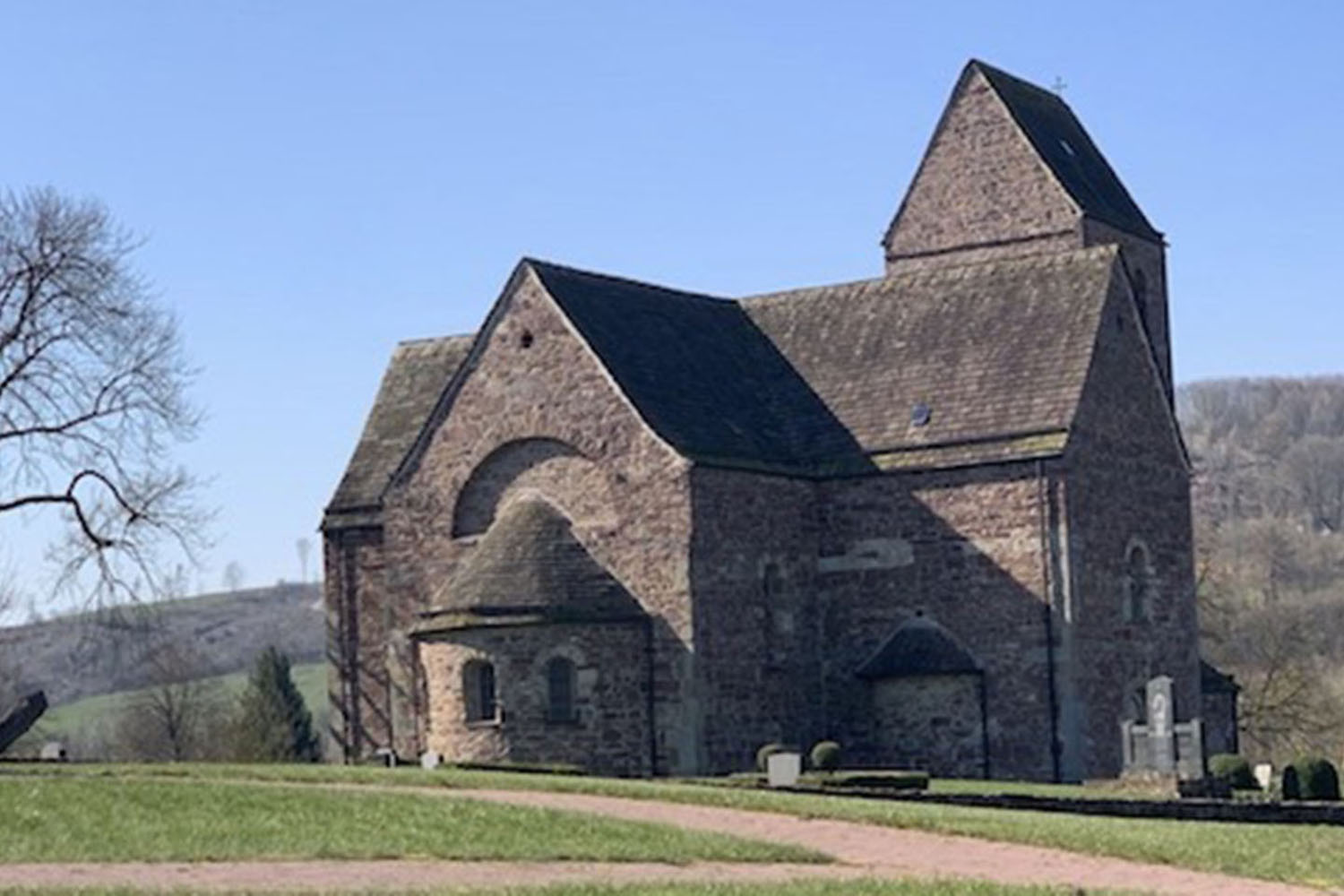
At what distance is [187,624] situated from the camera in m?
189

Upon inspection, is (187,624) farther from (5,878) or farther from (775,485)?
(5,878)

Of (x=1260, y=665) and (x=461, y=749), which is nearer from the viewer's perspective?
(x=461, y=749)

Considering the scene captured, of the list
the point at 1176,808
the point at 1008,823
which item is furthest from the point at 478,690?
the point at 1008,823

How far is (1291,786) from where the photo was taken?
4706 centimetres

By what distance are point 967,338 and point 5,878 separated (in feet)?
109

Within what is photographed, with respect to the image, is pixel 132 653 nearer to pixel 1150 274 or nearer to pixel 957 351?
pixel 1150 274

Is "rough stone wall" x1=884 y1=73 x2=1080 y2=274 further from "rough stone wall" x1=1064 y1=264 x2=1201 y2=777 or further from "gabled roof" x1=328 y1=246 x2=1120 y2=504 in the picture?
"rough stone wall" x1=1064 y1=264 x2=1201 y2=777

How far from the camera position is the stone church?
5119 cm

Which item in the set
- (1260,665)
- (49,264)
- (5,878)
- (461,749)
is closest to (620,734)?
(461,749)

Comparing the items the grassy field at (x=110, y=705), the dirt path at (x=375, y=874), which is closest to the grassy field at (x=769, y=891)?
the dirt path at (x=375, y=874)

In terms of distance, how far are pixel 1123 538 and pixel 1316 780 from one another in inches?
353

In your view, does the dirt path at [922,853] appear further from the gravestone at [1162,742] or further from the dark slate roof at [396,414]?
the dark slate roof at [396,414]

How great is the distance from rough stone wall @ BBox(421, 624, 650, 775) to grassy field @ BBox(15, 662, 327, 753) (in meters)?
61.1

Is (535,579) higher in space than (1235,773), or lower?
higher
